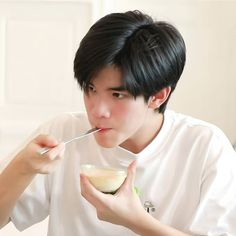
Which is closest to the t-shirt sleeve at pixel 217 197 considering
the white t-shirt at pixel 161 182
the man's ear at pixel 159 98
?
the white t-shirt at pixel 161 182

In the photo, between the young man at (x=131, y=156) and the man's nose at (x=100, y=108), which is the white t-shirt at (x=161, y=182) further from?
the man's nose at (x=100, y=108)

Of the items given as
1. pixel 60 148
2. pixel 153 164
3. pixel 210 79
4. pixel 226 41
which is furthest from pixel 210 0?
pixel 60 148

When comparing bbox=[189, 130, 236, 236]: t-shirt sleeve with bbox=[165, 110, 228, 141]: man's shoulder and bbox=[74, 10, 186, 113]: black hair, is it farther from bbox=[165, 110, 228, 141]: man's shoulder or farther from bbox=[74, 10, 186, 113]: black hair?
bbox=[74, 10, 186, 113]: black hair

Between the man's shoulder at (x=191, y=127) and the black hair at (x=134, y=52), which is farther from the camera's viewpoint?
the man's shoulder at (x=191, y=127)

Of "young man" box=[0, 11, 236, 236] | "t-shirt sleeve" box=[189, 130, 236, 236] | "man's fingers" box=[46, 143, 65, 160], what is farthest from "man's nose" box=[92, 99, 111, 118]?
"t-shirt sleeve" box=[189, 130, 236, 236]

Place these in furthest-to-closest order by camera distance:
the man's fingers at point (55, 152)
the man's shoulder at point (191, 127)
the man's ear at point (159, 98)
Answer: the man's shoulder at point (191, 127) → the man's ear at point (159, 98) → the man's fingers at point (55, 152)

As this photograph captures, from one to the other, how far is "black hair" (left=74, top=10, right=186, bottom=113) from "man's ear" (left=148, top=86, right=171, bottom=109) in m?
0.02

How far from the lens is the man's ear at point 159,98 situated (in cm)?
118

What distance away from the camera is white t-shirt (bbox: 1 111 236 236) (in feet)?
4.01

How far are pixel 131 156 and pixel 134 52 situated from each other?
304 millimetres

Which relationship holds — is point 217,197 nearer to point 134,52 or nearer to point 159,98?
point 159,98

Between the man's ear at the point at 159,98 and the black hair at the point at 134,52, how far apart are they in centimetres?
2

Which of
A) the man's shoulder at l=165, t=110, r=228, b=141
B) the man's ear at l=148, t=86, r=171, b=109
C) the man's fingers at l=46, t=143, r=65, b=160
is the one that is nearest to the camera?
the man's fingers at l=46, t=143, r=65, b=160

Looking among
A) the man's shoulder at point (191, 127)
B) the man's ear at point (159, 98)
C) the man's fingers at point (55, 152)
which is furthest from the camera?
the man's shoulder at point (191, 127)
